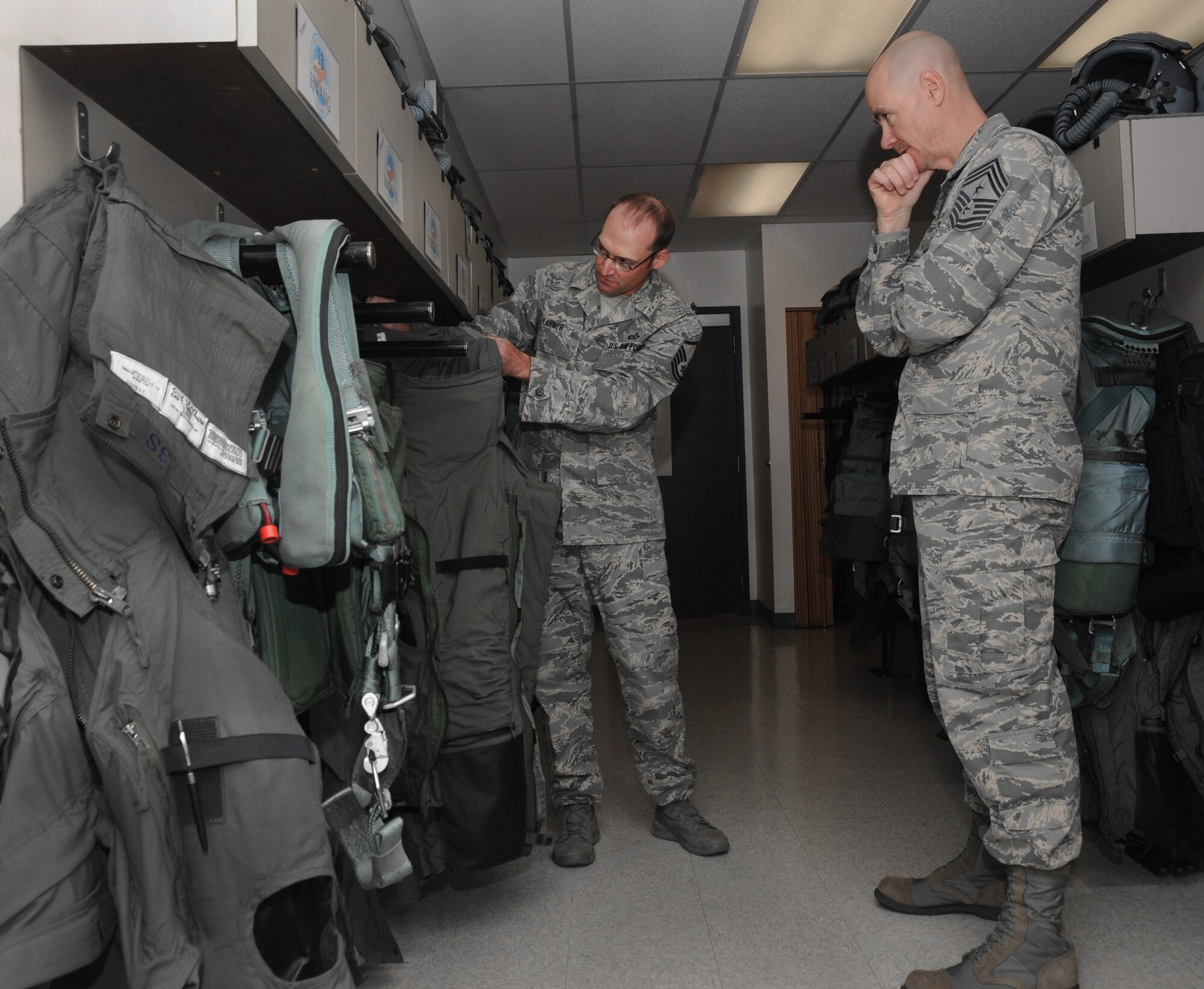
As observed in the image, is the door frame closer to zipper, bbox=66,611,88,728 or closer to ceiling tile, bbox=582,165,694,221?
ceiling tile, bbox=582,165,694,221

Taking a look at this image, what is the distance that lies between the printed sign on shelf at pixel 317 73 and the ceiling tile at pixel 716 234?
4.01m

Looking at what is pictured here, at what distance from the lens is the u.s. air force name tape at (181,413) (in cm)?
82

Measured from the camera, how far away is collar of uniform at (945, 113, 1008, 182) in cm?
165

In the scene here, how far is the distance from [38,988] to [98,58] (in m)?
1.02

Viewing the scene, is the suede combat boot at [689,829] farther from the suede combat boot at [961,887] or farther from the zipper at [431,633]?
the zipper at [431,633]

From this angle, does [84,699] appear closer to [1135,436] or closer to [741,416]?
[1135,436]

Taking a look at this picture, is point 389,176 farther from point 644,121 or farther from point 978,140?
point 644,121

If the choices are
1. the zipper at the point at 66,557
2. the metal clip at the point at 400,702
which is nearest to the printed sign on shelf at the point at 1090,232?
the metal clip at the point at 400,702

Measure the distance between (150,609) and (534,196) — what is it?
4.30 meters

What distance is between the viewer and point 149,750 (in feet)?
2.68

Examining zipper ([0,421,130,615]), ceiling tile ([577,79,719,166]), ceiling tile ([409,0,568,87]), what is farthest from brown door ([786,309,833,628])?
zipper ([0,421,130,615])

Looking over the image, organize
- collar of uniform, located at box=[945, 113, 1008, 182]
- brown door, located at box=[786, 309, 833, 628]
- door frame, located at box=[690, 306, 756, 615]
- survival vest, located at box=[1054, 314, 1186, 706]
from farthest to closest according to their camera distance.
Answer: door frame, located at box=[690, 306, 756, 615]
brown door, located at box=[786, 309, 833, 628]
survival vest, located at box=[1054, 314, 1186, 706]
collar of uniform, located at box=[945, 113, 1008, 182]

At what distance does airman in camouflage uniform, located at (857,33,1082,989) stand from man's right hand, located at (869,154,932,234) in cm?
9

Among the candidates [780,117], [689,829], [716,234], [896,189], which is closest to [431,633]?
[689,829]
